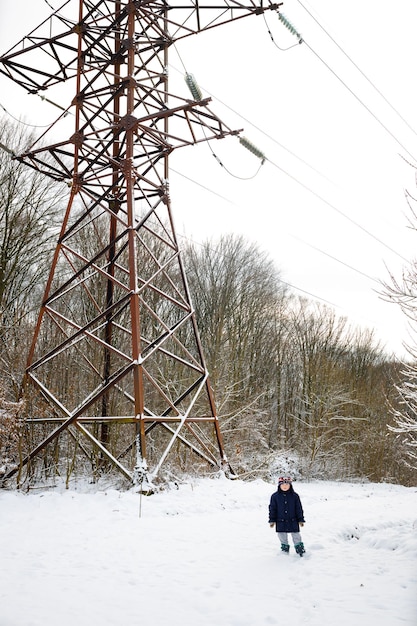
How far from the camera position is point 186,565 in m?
5.98

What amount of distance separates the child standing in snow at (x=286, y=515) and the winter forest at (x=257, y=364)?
456 cm

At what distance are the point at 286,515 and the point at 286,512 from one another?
0.04 metres

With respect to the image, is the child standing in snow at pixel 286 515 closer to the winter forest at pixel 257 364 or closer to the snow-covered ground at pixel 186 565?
the snow-covered ground at pixel 186 565

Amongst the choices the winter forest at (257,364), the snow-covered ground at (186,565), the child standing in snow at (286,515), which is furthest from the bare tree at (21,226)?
the child standing in snow at (286,515)

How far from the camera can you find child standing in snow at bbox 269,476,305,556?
663cm

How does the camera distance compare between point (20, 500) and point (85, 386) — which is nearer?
point (20, 500)

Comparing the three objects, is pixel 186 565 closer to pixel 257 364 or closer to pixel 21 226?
pixel 21 226

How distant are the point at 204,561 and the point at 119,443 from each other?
663 cm

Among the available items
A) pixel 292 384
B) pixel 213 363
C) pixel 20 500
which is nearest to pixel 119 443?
pixel 20 500

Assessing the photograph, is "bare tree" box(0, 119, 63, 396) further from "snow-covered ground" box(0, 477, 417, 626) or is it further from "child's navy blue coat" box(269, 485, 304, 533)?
"child's navy blue coat" box(269, 485, 304, 533)

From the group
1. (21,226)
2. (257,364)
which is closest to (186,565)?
(21,226)

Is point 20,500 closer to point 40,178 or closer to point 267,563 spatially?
point 267,563

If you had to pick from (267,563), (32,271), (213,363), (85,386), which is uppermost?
(32,271)

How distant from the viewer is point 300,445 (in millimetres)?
28016
